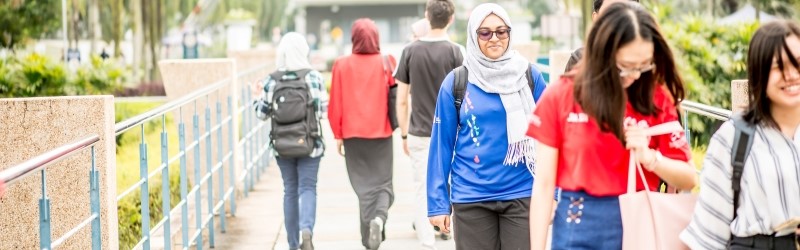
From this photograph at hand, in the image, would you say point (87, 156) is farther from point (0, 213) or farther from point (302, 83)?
point (302, 83)

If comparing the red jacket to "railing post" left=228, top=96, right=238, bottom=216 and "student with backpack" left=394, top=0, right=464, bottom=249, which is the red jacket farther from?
"railing post" left=228, top=96, right=238, bottom=216

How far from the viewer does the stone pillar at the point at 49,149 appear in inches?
242

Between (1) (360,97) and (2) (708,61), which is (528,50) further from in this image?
(1) (360,97)

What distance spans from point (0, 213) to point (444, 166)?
82.4 inches

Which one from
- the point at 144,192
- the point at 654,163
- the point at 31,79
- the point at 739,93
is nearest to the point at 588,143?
the point at 654,163

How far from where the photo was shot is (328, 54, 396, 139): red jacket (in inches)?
358

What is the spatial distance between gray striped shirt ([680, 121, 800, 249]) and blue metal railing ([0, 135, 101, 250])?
2108 mm

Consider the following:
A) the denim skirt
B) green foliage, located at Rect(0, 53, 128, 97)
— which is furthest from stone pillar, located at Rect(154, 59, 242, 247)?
green foliage, located at Rect(0, 53, 128, 97)

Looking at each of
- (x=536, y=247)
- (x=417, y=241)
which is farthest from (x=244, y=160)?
(x=536, y=247)

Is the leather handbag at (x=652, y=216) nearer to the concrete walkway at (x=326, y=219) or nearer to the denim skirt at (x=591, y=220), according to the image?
the denim skirt at (x=591, y=220)

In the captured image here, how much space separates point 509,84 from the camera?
5582 millimetres

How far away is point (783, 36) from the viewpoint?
12.6 ft

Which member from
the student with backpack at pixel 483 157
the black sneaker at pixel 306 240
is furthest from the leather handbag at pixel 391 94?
the student with backpack at pixel 483 157

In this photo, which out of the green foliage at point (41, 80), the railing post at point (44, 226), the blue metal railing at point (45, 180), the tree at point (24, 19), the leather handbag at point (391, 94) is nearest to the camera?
the blue metal railing at point (45, 180)
